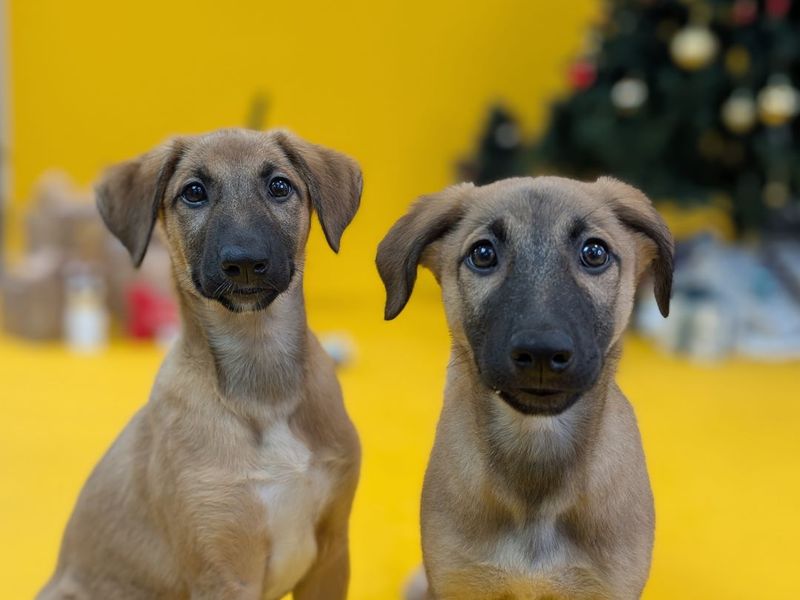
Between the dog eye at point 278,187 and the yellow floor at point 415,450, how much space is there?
1451 millimetres

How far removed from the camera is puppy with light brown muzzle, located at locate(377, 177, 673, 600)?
2.16m

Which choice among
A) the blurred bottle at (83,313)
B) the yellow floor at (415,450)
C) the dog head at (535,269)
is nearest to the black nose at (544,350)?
the dog head at (535,269)

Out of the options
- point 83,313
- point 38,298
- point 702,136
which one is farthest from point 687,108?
point 38,298

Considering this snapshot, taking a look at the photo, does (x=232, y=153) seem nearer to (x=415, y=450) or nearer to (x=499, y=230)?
(x=499, y=230)

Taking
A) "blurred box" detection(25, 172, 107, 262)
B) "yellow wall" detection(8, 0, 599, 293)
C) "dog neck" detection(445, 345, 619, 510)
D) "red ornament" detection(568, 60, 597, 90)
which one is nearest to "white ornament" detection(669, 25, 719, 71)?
"red ornament" detection(568, 60, 597, 90)

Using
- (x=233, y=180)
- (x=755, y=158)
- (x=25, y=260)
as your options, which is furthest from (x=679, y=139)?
(x=233, y=180)

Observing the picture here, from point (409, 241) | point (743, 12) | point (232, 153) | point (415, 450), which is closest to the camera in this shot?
point (409, 241)

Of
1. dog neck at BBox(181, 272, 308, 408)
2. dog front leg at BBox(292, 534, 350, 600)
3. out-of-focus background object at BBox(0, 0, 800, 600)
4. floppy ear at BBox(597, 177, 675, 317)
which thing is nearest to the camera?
floppy ear at BBox(597, 177, 675, 317)

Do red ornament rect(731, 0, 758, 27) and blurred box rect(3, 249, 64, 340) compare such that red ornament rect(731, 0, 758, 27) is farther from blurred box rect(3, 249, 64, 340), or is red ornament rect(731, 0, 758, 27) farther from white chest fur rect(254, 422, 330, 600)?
white chest fur rect(254, 422, 330, 600)

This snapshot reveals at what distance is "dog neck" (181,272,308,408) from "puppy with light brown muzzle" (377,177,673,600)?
330mm

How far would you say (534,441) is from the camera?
90.0 inches

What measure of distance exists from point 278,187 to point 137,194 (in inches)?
14.4

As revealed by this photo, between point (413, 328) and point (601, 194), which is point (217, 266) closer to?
point (601, 194)

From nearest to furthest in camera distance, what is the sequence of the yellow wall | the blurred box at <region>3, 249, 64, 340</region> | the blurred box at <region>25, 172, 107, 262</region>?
the blurred box at <region>3, 249, 64, 340</region>
the blurred box at <region>25, 172, 107, 262</region>
the yellow wall
